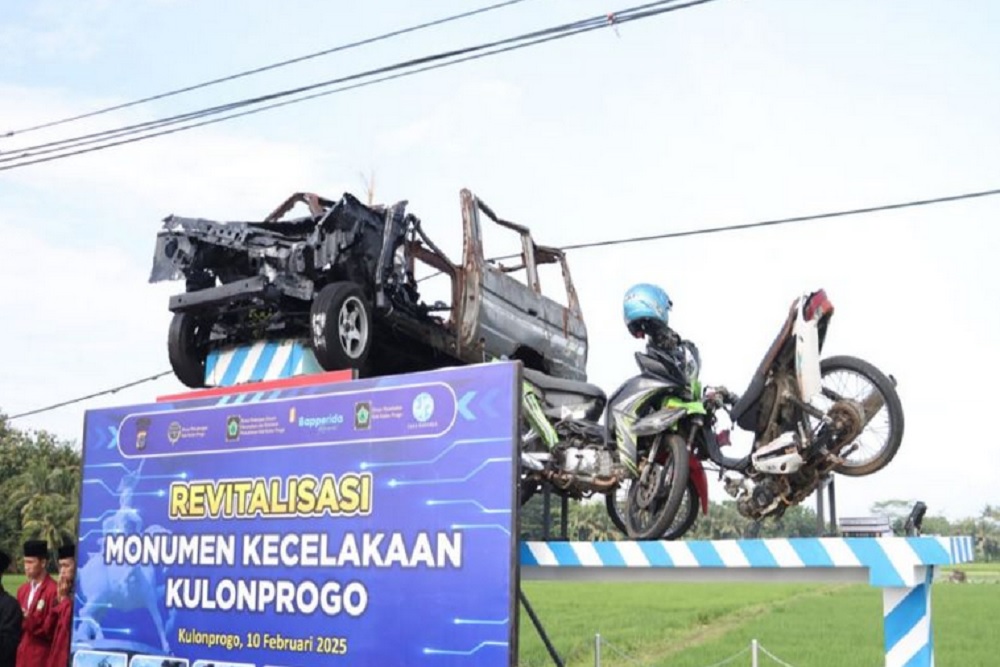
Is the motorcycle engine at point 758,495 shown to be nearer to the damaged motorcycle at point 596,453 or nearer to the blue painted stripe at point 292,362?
the damaged motorcycle at point 596,453

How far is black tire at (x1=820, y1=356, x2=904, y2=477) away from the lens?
5.67m

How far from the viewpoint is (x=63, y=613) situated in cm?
752

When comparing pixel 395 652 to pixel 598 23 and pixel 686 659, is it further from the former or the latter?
pixel 686 659

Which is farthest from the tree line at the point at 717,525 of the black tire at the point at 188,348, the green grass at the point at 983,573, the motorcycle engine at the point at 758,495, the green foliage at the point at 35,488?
the green grass at the point at 983,573

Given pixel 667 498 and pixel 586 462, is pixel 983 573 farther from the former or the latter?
pixel 667 498

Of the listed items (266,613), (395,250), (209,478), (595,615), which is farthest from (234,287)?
(595,615)

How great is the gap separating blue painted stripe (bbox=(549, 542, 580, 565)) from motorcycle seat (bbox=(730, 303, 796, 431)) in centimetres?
133

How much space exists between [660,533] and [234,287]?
4.36 metres

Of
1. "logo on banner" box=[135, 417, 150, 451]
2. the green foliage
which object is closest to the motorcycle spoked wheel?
"logo on banner" box=[135, 417, 150, 451]

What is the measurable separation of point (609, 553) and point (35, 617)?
4577 mm

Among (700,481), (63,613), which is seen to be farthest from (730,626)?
(700,481)

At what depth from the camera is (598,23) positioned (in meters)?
9.36

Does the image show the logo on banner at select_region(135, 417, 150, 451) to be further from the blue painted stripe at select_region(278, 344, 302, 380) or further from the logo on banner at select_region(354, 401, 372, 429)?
the blue painted stripe at select_region(278, 344, 302, 380)

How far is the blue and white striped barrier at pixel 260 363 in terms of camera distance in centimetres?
883
